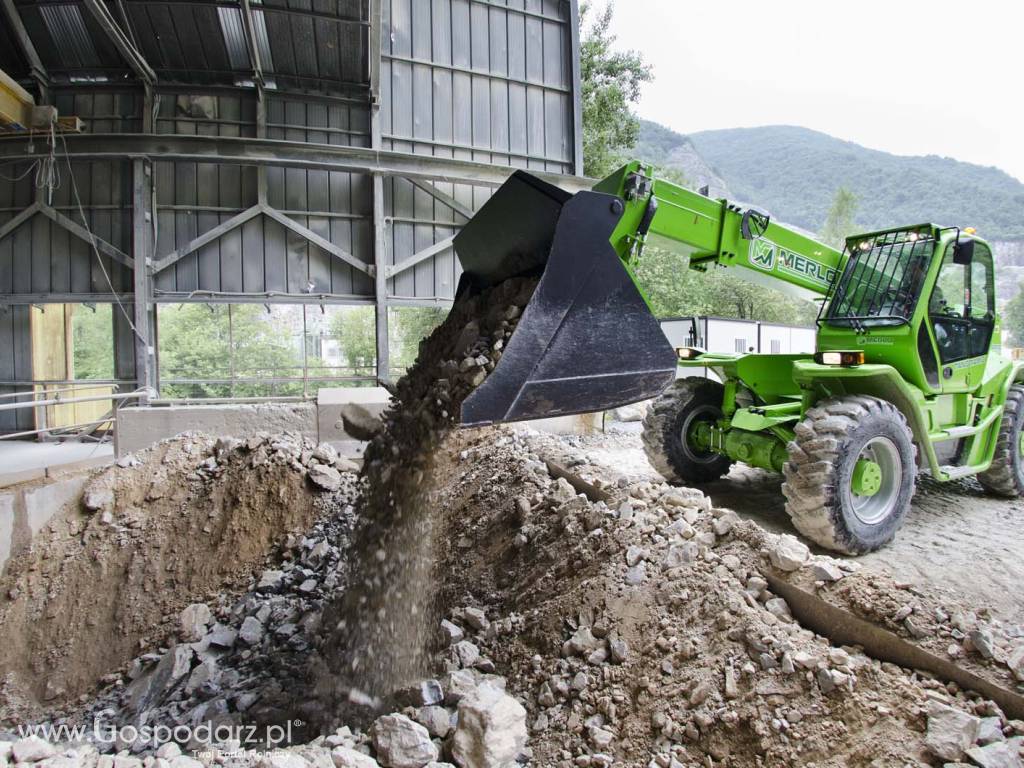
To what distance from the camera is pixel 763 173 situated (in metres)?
63.3

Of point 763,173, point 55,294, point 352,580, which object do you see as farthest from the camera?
point 763,173

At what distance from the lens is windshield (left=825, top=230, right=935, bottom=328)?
3.93 m

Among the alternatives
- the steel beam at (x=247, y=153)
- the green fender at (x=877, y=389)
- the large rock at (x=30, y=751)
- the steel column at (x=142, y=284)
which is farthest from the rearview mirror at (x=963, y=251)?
the steel column at (x=142, y=284)

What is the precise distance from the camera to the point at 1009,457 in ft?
14.8

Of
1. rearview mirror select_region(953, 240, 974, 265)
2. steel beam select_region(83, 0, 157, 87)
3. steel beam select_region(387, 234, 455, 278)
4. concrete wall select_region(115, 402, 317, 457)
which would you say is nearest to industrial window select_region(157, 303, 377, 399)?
steel beam select_region(387, 234, 455, 278)

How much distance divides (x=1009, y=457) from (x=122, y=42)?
11049 mm

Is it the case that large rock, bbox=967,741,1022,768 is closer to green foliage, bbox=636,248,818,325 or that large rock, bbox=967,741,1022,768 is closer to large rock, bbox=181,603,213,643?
large rock, bbox=181,603,213,643

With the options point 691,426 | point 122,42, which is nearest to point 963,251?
point 691,426

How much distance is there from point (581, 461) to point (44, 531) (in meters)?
4.11

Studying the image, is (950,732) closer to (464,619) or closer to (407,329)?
(464,619)

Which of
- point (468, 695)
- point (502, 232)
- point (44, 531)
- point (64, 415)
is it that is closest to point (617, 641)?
point (468, 695)

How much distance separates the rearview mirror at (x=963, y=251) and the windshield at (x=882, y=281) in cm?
23

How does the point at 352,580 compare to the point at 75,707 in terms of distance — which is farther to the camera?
the point at 75,707

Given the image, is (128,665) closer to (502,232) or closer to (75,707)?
(75,707)
